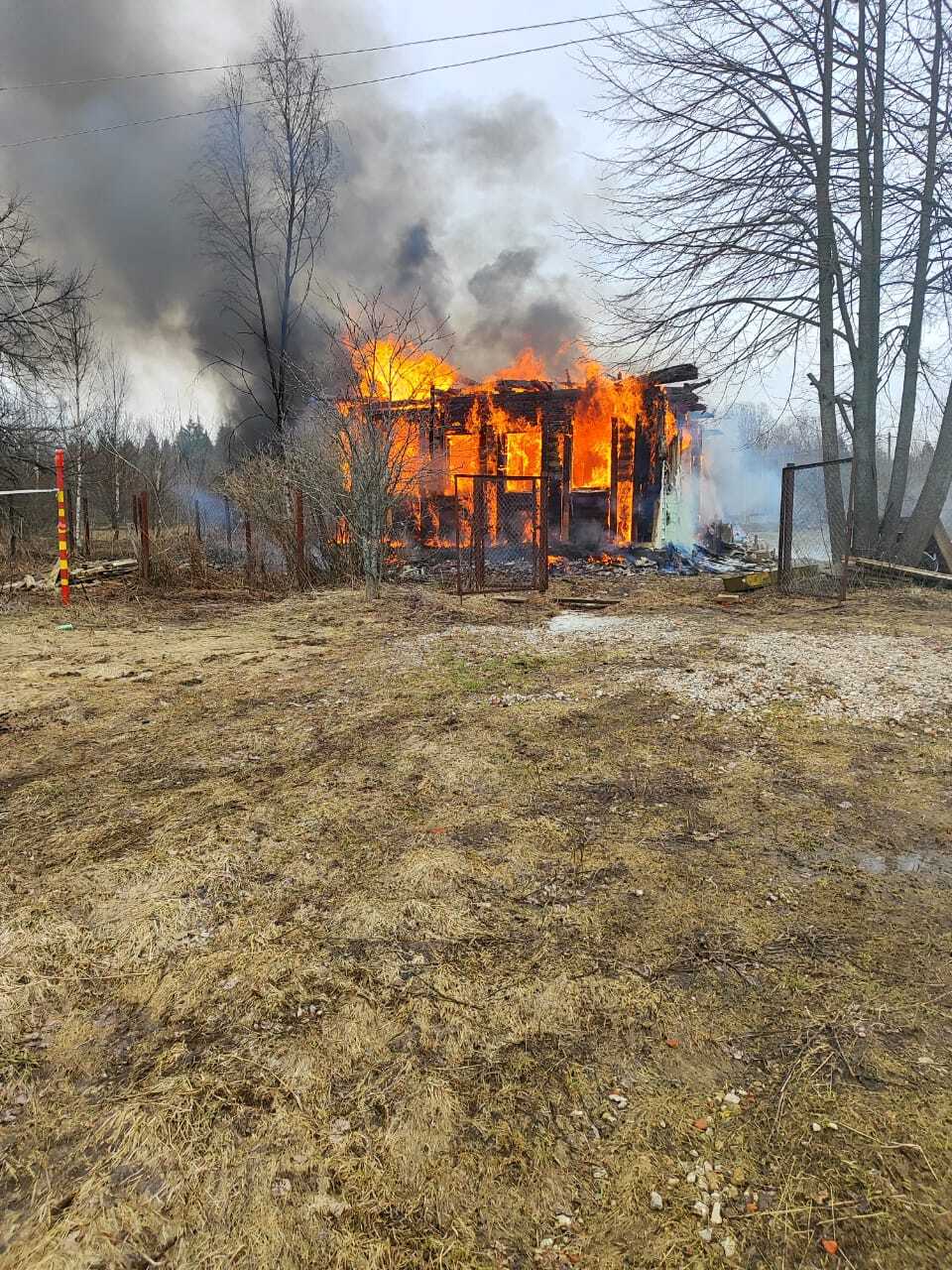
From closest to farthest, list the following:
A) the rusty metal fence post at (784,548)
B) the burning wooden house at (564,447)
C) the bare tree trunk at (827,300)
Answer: the rusty metal fence post at (784,548) < the bare tree trunk at (827,300) < the burning wooden house at (564,447)

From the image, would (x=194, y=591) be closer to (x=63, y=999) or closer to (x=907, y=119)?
(x=63, y=999)

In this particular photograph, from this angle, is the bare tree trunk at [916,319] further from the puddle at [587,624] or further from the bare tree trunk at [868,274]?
the puddle at [587,624]

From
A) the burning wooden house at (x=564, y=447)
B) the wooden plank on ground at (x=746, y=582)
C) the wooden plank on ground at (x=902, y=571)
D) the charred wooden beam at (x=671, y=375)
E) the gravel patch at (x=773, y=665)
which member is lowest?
the gravel patch at (x=773, y=665)

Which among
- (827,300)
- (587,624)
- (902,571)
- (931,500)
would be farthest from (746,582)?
(827,300)

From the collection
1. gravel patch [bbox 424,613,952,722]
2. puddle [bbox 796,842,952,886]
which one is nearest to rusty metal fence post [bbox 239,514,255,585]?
gravel patch [bbox 424,613,952,722]

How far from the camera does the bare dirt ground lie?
1.32m

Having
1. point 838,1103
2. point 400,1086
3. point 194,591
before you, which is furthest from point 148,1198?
point 194,591

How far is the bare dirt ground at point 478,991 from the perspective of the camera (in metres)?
1.32

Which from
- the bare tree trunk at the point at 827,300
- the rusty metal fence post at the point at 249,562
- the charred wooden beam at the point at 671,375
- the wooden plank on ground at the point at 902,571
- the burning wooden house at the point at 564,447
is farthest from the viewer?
the burning wooden house at the point at 564,447

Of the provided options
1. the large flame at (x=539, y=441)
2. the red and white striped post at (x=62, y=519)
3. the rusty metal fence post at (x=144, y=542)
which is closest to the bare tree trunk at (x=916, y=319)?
the large flame at (x=539, y=441)

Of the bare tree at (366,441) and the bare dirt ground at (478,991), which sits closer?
the bare dirt ground at (478,991)

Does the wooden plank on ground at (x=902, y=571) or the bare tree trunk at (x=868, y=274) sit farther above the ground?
the bare tree trunk at (x=868, y=274)

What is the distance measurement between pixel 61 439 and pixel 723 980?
22.0 metres

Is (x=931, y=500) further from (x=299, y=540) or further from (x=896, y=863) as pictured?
(x=896, y=863)
